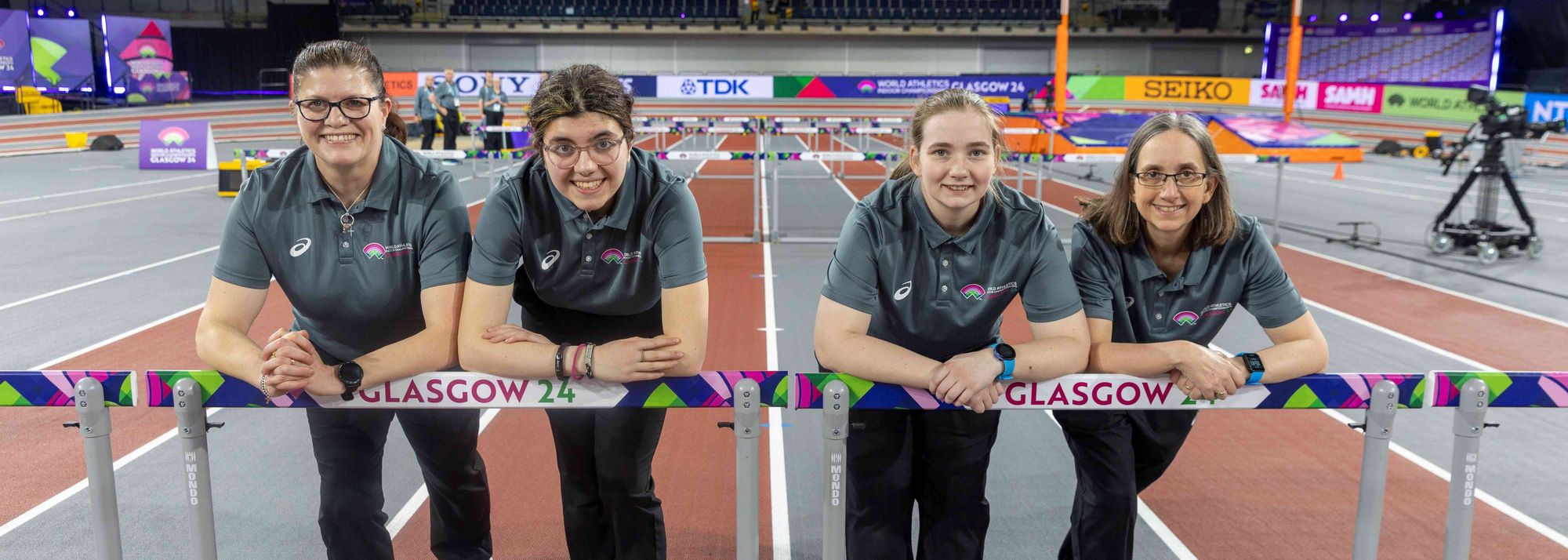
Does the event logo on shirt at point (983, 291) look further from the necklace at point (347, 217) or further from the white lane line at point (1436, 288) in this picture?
the white lane line at point (1436, 288)

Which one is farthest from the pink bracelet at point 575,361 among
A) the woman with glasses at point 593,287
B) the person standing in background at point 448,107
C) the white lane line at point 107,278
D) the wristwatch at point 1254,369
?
the person standing in background at point 448,107

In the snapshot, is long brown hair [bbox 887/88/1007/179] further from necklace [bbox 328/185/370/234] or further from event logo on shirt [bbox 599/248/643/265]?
necklace [bbox 328/185/370/234]

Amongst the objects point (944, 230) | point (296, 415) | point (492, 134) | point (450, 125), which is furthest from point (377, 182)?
point (450, 125)

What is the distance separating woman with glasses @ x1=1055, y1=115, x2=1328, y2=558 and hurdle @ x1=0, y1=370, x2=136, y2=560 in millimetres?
2141

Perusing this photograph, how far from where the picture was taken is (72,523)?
347cm

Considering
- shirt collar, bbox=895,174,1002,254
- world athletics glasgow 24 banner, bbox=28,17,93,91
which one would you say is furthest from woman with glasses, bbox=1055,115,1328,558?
world athletics glasgow 24 banner, bbox=28,17,93,91

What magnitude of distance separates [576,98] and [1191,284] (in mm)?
1565

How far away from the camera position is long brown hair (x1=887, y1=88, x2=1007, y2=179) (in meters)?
2.16

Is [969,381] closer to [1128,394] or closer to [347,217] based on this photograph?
[1128,394]

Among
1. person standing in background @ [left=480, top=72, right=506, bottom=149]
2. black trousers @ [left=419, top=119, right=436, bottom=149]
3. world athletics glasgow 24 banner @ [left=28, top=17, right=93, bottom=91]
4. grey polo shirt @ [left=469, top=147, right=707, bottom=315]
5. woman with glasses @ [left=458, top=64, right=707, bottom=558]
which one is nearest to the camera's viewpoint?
woman with glasses @ [left=458, top=64, right=707, bottom=558]

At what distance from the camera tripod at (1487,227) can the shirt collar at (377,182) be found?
9.97 meters

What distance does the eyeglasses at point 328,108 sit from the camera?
216 cm

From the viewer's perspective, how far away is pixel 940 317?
7.49 feet

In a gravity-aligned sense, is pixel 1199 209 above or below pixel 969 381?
above
